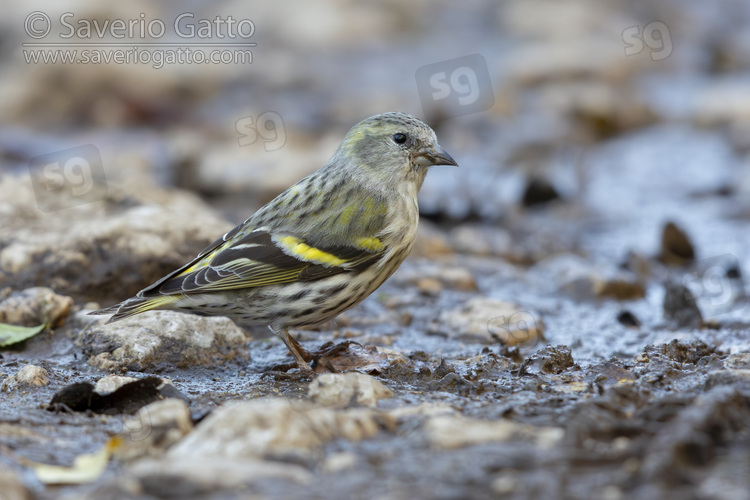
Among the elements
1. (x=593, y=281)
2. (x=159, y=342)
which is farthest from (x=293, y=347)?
(x=593, y=281)

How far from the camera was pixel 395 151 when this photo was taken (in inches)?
198

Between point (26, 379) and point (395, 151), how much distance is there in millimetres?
2407

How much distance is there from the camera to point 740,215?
7.82 meters

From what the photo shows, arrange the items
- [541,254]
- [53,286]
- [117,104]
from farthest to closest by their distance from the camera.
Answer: [117,104] < [541,254] < [53,286]

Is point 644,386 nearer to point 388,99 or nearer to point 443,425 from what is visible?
point 443,425

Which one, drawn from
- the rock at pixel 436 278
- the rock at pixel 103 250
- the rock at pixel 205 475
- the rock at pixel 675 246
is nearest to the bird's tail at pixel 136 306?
the rock at pixel 103 250

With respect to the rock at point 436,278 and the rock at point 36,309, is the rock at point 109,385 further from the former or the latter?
the rock at point 436,278

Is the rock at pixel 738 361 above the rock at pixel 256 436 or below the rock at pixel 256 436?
below

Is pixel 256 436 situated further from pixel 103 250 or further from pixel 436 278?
pixel 436 278

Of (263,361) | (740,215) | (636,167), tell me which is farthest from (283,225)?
(636,167)

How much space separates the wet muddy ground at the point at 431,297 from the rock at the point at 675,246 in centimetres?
2

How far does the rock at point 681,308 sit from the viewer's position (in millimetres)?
5176

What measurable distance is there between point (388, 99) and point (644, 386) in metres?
8.27

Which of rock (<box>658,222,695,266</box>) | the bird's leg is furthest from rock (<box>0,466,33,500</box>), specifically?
rock (<box>658,222,695,266</box>)
